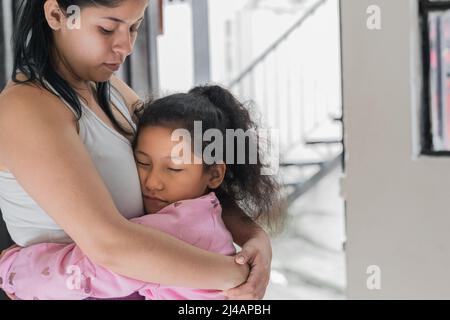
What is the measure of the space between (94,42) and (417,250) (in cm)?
135

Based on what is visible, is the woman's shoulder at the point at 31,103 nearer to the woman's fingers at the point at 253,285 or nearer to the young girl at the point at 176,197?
the young girl at the point at 176,197

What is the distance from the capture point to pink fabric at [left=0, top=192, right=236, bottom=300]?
1.07m

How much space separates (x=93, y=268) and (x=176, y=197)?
0.21 metres

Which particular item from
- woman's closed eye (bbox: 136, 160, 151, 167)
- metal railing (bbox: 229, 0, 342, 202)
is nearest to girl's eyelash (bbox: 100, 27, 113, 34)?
woman's closed eye (bbox: 136, 160, 151, 167)

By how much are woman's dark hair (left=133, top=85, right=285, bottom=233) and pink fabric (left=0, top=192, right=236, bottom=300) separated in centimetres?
14

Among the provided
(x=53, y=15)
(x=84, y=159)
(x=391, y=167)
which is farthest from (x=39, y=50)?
(x=391, y=167)

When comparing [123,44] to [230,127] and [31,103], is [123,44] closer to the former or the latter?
[31,103]

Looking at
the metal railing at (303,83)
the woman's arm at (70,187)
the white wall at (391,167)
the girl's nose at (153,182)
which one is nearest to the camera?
the woman's arm at (70,187)

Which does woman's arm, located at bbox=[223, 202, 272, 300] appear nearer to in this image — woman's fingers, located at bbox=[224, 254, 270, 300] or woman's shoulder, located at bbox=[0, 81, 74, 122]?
woman's fingers, located at bbox=[224, 254, 270, 300]

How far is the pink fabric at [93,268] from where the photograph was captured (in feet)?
3.50

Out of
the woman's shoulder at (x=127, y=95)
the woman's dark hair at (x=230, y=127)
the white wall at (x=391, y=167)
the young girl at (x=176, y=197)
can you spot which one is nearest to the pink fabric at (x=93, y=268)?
the young girl at (x=176, y=197)

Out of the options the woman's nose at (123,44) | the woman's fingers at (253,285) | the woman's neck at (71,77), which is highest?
the woman's nose at (123,44)
